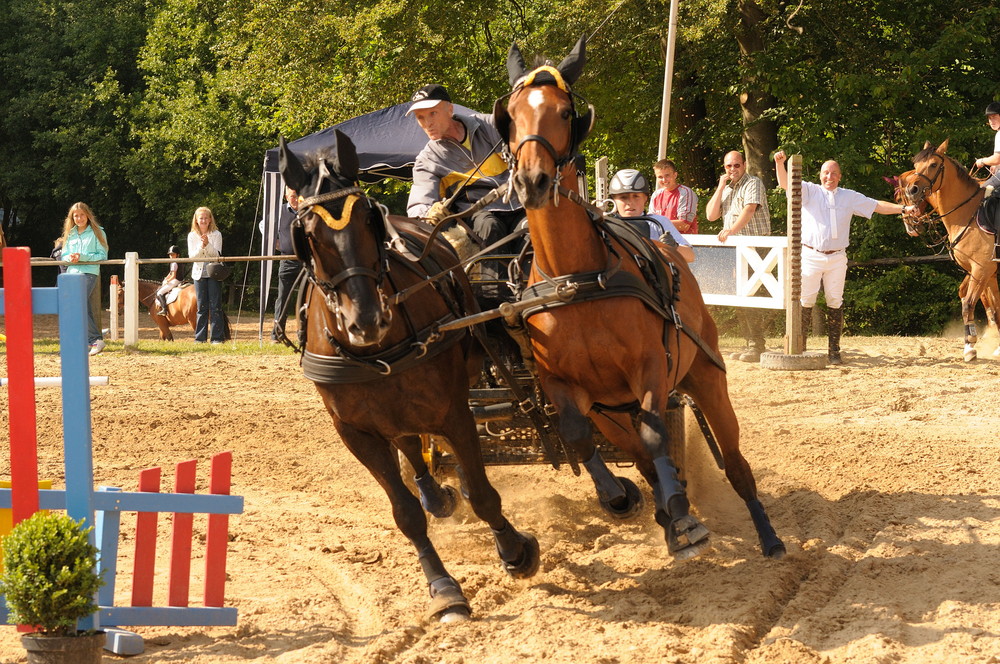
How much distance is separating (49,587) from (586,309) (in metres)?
2.35

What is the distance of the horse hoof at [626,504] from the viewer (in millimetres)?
5602

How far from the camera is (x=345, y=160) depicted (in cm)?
476

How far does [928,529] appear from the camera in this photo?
19.6ft

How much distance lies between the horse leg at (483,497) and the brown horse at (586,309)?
415 mm

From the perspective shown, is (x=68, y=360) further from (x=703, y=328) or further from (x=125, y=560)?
(x=703, y=328)

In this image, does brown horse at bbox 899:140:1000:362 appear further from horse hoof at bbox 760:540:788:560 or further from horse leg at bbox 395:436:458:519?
horse leg at bbox 395:436:458:519

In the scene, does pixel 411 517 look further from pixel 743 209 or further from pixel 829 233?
pixel 829 233

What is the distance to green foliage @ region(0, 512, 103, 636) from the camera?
401cm

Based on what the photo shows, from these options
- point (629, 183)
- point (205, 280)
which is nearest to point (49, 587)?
point (629, 183)

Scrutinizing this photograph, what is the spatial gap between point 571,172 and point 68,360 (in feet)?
6.95

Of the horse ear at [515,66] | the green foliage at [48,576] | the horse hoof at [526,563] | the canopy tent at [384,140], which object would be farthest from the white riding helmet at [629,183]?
the green foliage at [48,576]

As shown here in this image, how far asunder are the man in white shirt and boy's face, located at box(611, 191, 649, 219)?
560 cm

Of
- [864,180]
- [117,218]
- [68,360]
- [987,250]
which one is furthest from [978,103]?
[117,218]

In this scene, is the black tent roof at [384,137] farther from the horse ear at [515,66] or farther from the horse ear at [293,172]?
the horse ear at [293,172]
